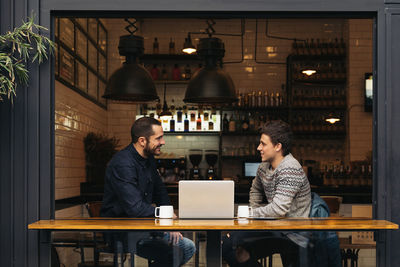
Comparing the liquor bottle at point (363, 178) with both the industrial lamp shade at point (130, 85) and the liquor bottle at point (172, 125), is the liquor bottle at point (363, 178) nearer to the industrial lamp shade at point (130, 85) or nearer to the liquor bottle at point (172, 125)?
the liquor bottle at point (172, 125)

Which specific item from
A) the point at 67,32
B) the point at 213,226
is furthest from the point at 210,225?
the point at 67,32

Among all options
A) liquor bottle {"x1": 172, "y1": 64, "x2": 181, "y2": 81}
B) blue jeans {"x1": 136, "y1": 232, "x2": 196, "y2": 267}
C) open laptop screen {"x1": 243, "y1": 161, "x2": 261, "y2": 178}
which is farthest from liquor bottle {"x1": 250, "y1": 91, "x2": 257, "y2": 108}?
blue jeans {"x1": 136, "y1": 232, "x2": 196, "y2": 267}

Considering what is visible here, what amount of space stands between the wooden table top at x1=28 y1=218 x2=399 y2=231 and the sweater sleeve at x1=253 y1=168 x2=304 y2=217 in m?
0.22

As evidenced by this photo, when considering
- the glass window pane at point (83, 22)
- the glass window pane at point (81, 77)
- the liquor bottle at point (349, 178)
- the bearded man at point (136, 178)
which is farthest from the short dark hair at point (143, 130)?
the liquor bottle at point (349, 178)

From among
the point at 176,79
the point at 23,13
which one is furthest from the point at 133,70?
the point at 176,79

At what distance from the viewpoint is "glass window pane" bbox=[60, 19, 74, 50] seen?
585cm

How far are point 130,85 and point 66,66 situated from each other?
3.81 ft

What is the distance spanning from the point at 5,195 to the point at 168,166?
16.3 ft

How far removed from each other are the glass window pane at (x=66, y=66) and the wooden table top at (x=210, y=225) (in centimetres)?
288

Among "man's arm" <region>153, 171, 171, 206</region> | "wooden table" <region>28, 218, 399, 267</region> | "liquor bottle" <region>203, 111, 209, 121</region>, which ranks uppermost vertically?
"liquor bottle" <region>203, 111, 209, 121</region>

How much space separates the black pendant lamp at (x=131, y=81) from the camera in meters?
5.14

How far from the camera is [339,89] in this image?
8.79 meters

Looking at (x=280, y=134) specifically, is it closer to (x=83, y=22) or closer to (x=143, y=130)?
(x=143, y=130)

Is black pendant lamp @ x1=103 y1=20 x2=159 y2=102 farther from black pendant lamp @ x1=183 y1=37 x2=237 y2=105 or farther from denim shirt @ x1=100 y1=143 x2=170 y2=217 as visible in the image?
denim shirt @ x1=100 y1=143 x2=170 y2=217
